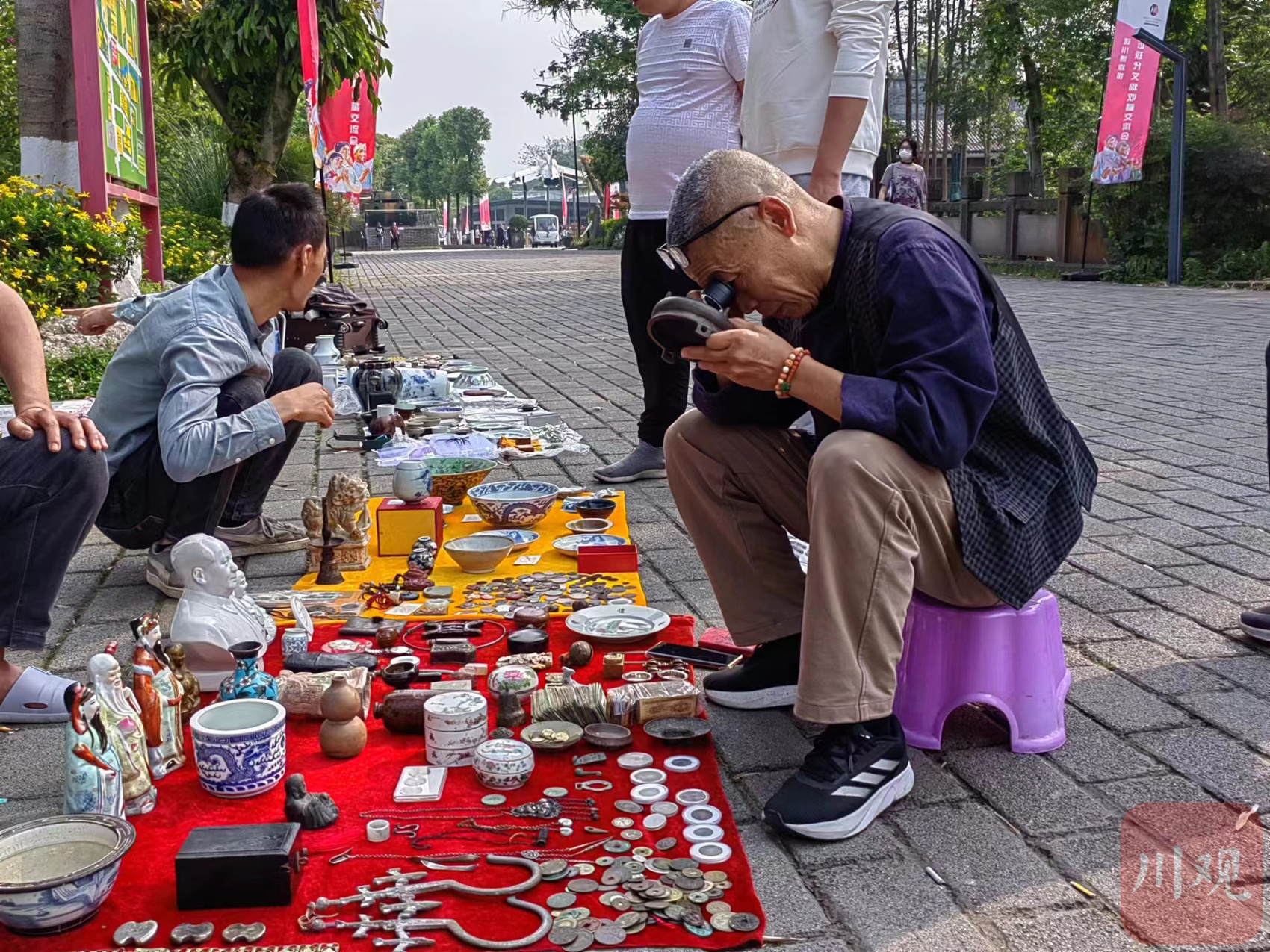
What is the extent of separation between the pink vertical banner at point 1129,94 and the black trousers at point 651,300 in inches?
498

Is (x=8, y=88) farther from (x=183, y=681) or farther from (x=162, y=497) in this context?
(x=183, y=681)

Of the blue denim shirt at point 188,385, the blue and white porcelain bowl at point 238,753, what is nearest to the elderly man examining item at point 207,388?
the blue denim shirt at point 188,385

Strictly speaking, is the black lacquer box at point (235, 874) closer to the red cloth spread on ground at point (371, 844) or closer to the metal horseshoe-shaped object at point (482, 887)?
the red cloth spread on ground at point (371, 844)

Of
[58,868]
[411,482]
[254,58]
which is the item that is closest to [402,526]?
[411,482]

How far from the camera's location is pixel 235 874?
2064 mm

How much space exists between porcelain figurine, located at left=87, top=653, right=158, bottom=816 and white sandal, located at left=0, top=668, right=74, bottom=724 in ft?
1.87

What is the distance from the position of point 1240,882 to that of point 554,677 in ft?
5.28

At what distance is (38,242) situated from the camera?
746cm

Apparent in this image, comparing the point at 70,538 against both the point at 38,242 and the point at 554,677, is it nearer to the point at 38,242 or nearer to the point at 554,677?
the point at 554,677

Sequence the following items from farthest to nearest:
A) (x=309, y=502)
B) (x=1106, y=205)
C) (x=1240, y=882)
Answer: (x=1106, y=205), (x=309, y=502), (x=1240, y=882)

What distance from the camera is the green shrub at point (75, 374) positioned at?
6996 millimetres

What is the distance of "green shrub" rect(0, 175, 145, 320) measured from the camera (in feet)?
23.4

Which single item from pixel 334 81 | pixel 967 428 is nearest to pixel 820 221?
pixel 967 428

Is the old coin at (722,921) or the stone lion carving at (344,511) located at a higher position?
the stone lion carving at (344,511)
